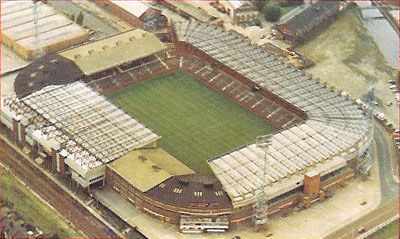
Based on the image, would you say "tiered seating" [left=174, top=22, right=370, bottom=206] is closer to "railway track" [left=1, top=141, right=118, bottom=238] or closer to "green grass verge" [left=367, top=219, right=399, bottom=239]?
"green grass verge" [left=367, top=219, right=399, bottom=239]

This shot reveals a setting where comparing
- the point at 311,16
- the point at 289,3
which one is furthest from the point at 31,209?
the point at 289,3

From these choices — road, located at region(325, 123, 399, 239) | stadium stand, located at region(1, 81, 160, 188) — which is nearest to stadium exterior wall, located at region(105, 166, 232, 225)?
stadium stand, located at region(1, 81, 160, 188)

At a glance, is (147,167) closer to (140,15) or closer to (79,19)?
(140,15)

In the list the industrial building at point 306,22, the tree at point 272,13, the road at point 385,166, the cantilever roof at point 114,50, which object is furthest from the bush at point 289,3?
the road at point 385,166

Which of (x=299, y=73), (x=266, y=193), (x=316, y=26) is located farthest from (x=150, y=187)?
(x=316, y=26)

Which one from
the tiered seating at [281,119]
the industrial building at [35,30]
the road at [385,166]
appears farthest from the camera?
the industrial building at [35,30]

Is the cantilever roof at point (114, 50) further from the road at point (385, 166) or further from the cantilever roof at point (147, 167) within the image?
the road at point (385, 166)

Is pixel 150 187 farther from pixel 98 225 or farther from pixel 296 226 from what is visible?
pixel 296 226
